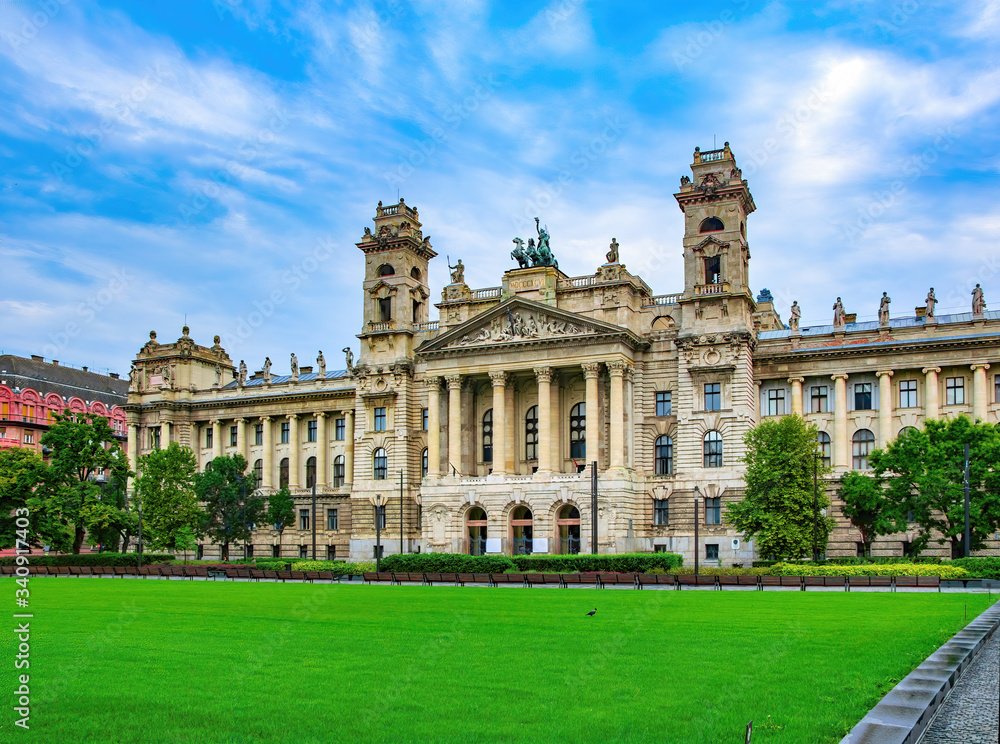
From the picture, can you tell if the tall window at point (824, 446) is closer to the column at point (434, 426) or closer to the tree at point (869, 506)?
the tree at point (869, 506)

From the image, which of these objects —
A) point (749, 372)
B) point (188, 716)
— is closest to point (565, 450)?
point (749, 372)

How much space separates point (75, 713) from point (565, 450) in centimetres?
6842

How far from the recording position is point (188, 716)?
14.4 m

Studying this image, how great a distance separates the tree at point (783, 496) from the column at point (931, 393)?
53.4ft

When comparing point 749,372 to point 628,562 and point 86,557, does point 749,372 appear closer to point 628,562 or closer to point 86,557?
point 628,562

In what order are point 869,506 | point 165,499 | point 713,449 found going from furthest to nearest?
point 165,499 → point 713,449 → point 869,506

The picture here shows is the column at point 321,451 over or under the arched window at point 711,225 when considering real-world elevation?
under

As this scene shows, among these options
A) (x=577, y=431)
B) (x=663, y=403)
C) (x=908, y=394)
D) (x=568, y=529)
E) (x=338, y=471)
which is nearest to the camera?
(x=908, y=394)

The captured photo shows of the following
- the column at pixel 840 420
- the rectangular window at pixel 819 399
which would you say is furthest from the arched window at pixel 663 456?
the column at pixel 840 420

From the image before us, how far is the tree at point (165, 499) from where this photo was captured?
264 ft

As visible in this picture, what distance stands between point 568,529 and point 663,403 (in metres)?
12.3

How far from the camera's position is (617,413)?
76.6m

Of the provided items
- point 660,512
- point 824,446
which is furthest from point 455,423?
point 824,446

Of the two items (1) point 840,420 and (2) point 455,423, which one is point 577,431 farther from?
(1) point 840,420
